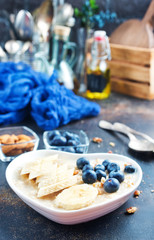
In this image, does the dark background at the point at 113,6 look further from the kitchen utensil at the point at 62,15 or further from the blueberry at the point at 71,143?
the blueberry at the point at 71,143

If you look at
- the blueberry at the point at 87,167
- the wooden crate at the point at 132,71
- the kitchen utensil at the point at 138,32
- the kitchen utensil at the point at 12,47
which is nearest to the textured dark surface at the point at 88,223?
the blueberry at the point at 87,167

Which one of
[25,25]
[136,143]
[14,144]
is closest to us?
[14,144]

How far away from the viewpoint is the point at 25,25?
1.56 meters

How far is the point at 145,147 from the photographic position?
3.09ft

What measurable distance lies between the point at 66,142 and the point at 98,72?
610 mm

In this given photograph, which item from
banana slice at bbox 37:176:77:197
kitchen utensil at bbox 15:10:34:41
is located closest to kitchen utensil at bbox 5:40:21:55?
kitchen utensil at bbox 15:10:34:41

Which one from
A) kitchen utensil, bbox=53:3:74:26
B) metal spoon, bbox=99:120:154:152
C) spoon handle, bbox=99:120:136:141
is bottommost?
spoon handle, bbox=99:120:136:141

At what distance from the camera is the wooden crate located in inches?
55.7

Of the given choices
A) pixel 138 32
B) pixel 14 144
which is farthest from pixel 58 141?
pixel 138 32

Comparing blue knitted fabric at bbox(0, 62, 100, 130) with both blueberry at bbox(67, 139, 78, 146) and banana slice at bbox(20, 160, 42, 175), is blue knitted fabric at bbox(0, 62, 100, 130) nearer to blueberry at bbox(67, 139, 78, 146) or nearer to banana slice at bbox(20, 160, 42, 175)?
blueberry at bbox(67, 139, 78, 146)

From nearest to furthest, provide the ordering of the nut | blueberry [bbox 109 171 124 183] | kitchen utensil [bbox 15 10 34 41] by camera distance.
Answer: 1. blueberry [bbox 109 171 124 183]
2. the nut
3. kitchen utensil [bbox 15 10 34 41]

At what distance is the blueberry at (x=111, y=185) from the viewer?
0.64 metres

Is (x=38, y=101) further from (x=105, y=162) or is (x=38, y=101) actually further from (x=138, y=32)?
(x=138, y=32)

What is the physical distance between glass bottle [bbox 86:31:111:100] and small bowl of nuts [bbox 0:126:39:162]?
1.85 ft
